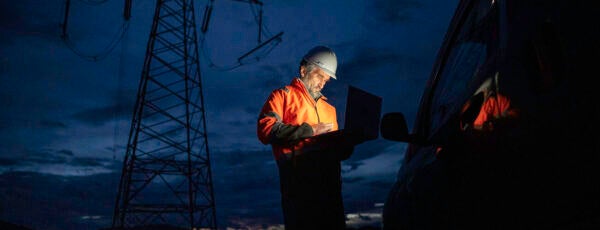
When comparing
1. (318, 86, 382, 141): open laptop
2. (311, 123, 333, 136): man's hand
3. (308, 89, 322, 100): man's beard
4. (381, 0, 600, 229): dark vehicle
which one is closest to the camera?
(381, 0, 600, 229): dark vehicle

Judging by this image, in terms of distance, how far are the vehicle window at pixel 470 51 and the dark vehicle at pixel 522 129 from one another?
11mm

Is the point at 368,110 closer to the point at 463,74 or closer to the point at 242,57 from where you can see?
the point at 463,74

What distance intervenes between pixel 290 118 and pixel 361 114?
2.65 ft

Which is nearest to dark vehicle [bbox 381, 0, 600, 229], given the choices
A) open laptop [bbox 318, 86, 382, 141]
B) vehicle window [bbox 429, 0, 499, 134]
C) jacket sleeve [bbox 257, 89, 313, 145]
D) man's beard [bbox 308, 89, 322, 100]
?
vehicle window [bbox 429, 0, 499, 134]

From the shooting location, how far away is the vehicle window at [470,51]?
4.73 feet

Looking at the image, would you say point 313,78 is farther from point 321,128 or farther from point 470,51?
point 470,51

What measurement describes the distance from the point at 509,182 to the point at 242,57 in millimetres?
20687

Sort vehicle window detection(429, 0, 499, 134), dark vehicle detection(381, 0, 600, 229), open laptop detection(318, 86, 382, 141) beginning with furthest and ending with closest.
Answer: open laptop detection(318, 86, 382, 141)
vehicle window detection(429, 0, 499, 134)
dark vehicle detection(381, 0, 600, 229)

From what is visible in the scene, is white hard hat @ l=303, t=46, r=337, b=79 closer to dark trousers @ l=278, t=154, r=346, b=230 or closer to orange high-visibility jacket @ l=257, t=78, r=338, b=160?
orange high-visibility jacket @ l=257, t=78, r=338, b=160

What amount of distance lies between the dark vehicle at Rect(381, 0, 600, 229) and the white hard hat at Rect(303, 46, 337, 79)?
2.16m

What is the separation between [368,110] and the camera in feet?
9.10

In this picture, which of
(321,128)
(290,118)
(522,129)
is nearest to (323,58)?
(290,118)

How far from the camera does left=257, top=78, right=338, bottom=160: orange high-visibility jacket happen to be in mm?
3090

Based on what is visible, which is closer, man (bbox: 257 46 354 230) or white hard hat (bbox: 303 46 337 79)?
man (bbox: 257 46 354 230)
